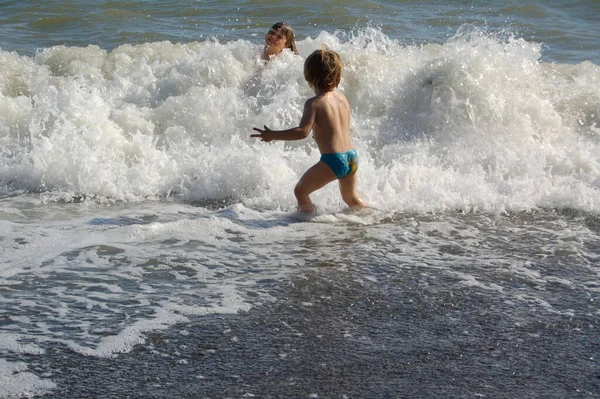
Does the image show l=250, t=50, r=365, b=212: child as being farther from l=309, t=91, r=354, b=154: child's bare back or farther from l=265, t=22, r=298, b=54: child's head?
l=265, t=22, r=298, b=54: child's head

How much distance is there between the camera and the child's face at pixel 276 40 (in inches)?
376

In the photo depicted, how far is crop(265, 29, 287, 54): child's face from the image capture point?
955cm

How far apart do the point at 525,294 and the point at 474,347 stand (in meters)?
0.86

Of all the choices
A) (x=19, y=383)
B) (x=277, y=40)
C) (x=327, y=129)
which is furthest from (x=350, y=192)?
(x=277, y=40)

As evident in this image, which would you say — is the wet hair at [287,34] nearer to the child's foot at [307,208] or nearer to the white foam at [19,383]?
the child's foot at [307,208]

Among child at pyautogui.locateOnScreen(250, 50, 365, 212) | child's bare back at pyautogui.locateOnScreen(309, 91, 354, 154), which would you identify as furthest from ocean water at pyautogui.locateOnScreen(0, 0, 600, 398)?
child's bare back at pyautogui.locateOnScreen(309, 91, 354, 154)

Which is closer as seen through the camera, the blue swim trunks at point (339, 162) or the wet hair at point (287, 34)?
the blue swim trunks at point (339, 162)

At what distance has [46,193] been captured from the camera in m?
7.04

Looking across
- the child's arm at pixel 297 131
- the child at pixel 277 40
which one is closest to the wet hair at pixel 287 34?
the child at pixel 277 40

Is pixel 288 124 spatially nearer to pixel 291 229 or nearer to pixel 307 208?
pixel 307 208

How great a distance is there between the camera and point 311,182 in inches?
251

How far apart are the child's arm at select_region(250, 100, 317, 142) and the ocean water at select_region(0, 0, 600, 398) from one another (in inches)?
25.9

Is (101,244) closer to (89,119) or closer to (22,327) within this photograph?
(22,327)

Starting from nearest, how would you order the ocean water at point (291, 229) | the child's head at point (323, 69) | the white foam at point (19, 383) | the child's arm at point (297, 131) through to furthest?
1. the white foam at point (19, 383)
2. the ocean water at point (291, 229)
3. the child's arm at point (297, 131)
4. the child's head at point (323, 69)
